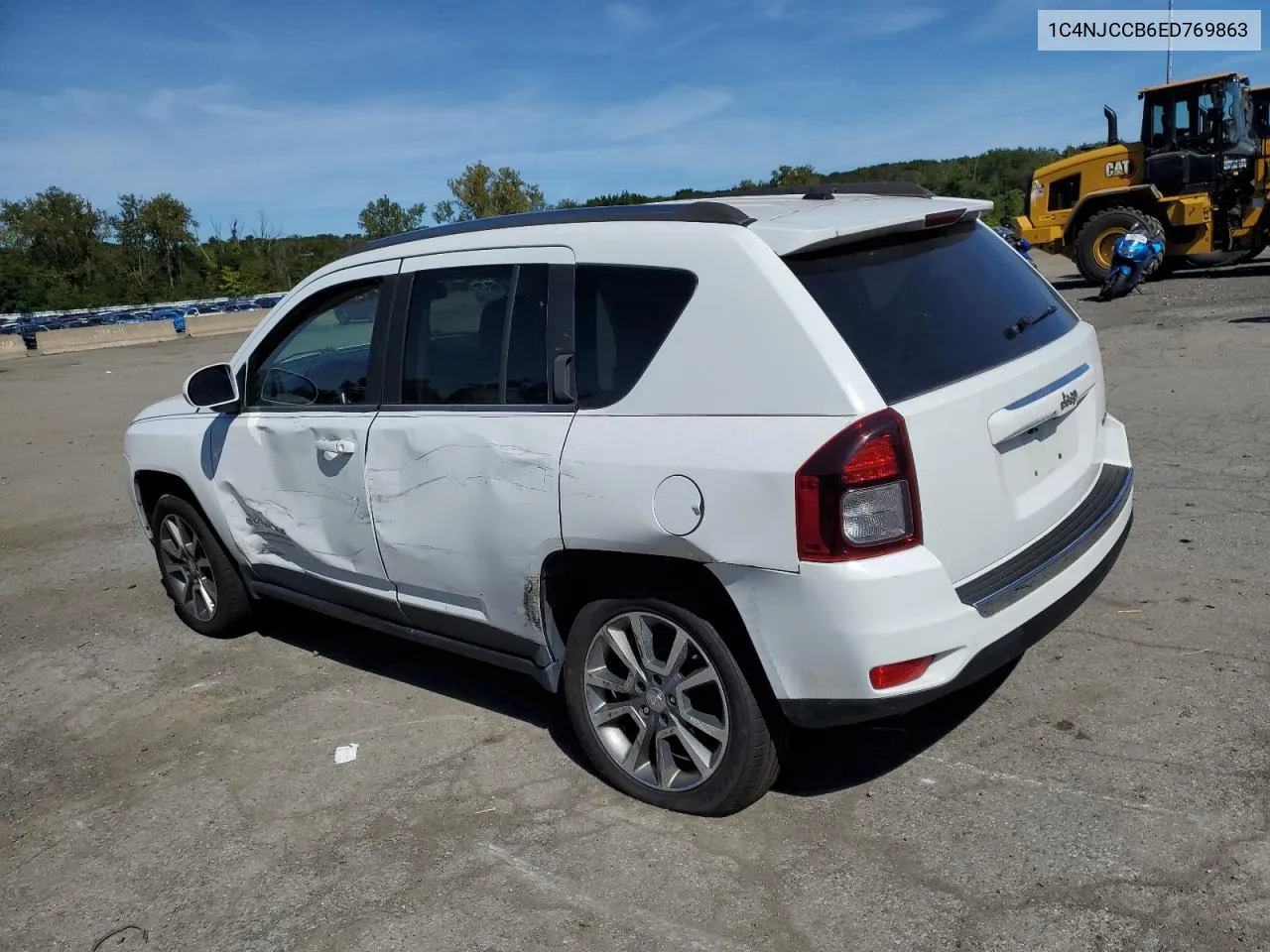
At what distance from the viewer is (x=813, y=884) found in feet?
9.90

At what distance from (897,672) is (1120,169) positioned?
18.5 m

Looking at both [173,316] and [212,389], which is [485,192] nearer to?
[173,316]

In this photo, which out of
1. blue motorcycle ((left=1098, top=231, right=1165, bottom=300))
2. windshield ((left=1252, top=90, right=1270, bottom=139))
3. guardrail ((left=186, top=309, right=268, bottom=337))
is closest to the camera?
blue motorcycle ((left=1098, top=231, right=1165, bottom=300))

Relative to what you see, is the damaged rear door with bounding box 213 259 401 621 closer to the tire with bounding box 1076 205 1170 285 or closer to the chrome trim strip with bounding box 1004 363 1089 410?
the chrome trim strip with bounding box 1004 363 1089 410

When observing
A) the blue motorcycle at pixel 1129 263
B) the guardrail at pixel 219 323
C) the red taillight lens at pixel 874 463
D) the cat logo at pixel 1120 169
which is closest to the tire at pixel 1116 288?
the blue motorcycle at pixel 1129 263

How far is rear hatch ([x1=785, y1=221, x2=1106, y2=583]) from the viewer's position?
2988 mm

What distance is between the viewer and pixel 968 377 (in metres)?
3.16

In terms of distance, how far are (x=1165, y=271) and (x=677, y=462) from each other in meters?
19.4

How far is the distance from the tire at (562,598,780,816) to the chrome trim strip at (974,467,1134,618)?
739 mm

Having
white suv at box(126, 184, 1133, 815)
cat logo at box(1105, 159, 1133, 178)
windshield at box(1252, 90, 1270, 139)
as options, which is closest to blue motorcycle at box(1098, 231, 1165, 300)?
cat logo at box(1105, 159, 1133, 178)

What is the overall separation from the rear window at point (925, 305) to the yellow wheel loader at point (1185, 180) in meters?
16.0

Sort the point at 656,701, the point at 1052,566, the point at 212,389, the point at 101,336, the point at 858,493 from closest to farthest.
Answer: the point at 858,493 < the point at 1052,566 < the point at 656,701 < the point at 212,389 < the point at 101,336

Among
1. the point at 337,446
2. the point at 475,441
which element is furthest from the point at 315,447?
the point at 475,441

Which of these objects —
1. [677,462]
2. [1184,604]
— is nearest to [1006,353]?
[677,462]
